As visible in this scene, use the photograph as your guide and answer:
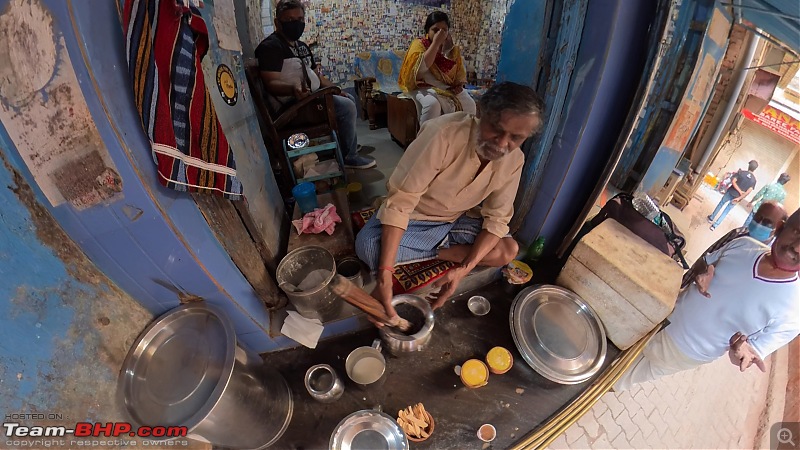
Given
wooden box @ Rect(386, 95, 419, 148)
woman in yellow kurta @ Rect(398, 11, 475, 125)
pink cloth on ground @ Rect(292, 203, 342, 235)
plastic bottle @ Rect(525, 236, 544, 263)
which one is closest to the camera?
pink cloth on ground @ Rect(292, 203, 342, 235)

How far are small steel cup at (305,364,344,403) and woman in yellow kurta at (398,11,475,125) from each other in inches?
113

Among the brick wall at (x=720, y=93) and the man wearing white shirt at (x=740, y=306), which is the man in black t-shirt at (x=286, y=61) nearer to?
the brick wall at (x=720, y=93)

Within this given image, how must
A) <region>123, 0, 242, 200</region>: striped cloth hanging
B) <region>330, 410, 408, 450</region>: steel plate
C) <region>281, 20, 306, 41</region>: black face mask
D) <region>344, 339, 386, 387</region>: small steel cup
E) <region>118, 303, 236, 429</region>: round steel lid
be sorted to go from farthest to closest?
<region>281, 20, 306, 41</region>: black face mask < <region>344, 339, 386, 387</region>: small steel cup < <region>330, 410, 408, 450</region>: steel plate < <region>118, 303, 236, 429</region>: round steel lid < <region>123, 0, 242, 200</region>: striped cloth hanging

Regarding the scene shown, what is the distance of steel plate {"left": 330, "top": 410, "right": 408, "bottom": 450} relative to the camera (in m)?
1.76

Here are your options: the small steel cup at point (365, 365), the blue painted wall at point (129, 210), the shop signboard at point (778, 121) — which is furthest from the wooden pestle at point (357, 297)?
the shop signboard at point (778, 121)

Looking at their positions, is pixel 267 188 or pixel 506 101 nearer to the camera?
pixel 506 101

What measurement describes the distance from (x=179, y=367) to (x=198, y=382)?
16 centimetres

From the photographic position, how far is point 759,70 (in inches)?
94.1

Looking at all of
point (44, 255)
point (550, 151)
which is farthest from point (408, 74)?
point (44, 255)

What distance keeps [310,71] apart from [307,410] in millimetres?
3319

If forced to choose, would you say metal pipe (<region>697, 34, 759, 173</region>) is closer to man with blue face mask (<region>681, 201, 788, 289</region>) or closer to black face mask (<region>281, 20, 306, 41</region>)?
man with blue face mask (<region>681, 201, 788, 289</region>)

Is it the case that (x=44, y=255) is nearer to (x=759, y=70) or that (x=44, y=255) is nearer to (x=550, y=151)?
(x=550, y=151)

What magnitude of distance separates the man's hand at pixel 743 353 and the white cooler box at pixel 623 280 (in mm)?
653

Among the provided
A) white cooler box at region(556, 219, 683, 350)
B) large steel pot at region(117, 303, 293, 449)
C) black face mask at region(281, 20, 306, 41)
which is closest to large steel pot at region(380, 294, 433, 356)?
large steel pot at region(117, 303, 293, 449)
